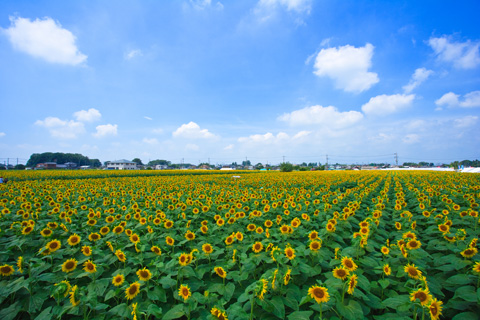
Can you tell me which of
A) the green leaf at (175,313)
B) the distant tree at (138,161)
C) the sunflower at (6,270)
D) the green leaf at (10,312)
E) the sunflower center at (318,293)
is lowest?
the green leaf at (10,312)

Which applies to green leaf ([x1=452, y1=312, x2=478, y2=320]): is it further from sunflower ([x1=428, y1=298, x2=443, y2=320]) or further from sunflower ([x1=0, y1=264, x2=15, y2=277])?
sunflower ([x1=0, y1=264, x2=15, y2=277])

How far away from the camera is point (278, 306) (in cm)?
226

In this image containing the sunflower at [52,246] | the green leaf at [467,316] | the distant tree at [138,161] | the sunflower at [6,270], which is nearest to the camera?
the green leaf at [467,316]

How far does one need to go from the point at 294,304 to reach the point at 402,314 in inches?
42.2

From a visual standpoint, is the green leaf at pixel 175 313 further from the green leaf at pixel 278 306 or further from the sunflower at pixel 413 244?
the sunflower at pixel 413 244

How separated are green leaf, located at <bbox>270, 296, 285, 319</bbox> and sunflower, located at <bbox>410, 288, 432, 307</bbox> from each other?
1.15m

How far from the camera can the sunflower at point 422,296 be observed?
187 centimetres

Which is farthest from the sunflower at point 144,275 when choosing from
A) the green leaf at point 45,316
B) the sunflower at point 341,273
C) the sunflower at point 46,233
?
the sunflower at point 46,233

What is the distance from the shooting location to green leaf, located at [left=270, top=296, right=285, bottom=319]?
7.16ft

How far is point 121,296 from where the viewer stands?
8.98 feet

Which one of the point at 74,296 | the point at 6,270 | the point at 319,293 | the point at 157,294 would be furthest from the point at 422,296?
the point at 6,270

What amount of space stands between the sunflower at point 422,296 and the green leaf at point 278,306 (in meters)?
1.15

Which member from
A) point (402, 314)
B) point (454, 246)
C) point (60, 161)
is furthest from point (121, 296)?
point (60, 161)

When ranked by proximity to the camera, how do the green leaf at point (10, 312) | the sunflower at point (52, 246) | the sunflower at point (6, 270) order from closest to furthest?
the green leaf at point (10, 312), the sunflower at point (6, 270), the sunflower at point (52, 246)
